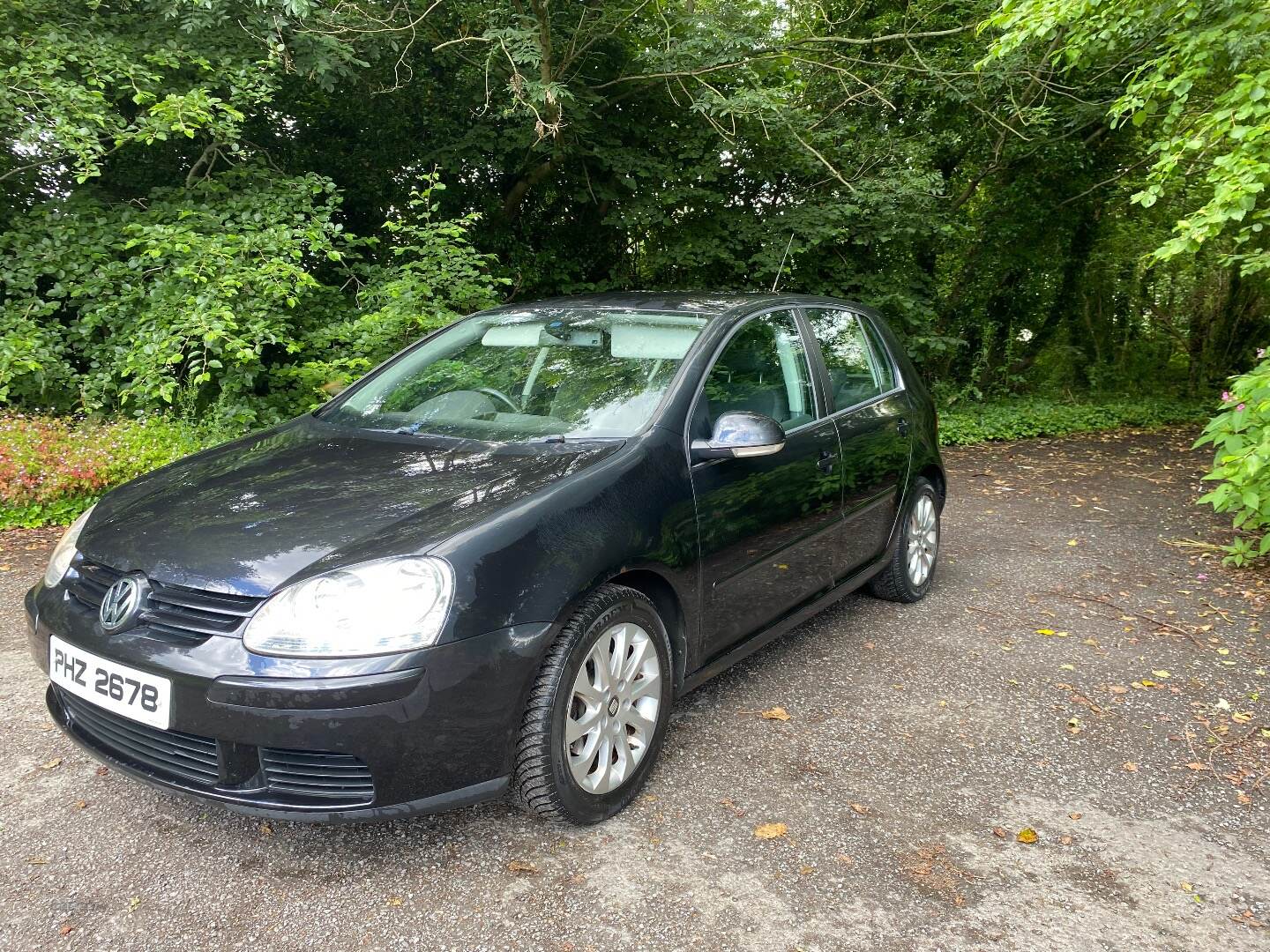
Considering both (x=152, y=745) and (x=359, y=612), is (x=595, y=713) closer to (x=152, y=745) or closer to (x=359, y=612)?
(x=359, y=612)

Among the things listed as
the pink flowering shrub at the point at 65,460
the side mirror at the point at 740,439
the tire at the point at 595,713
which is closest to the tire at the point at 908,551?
the side mirror at the point at 740,439

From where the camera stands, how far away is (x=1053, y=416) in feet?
39.5

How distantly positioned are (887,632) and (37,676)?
375cm

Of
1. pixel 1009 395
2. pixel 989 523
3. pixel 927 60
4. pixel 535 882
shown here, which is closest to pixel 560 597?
pixel 535 882

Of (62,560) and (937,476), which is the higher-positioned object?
(62,560)

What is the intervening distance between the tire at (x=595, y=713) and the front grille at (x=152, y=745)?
0.79 metres

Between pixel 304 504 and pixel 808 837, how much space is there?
1.78 metres

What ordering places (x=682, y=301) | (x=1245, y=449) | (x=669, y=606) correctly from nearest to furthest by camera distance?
1. (x=669, y=606)
2. (x=682, y=301)
3. (x=1245, y=449)

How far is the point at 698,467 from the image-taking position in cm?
296

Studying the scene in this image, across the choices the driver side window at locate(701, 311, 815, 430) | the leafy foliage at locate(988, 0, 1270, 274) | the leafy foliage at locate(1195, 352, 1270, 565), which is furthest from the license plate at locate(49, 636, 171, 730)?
the leafy foliage at locate(988, 0, 1270, 274)

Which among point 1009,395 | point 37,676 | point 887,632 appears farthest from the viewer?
point 1009,395

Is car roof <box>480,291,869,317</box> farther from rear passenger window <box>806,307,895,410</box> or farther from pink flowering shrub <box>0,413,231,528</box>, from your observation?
pink flowering shrub <box>0,413,231,528</box>

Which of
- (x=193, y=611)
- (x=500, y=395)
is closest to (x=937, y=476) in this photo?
(x=500, y=395)

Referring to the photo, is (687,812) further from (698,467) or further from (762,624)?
(698,467)
